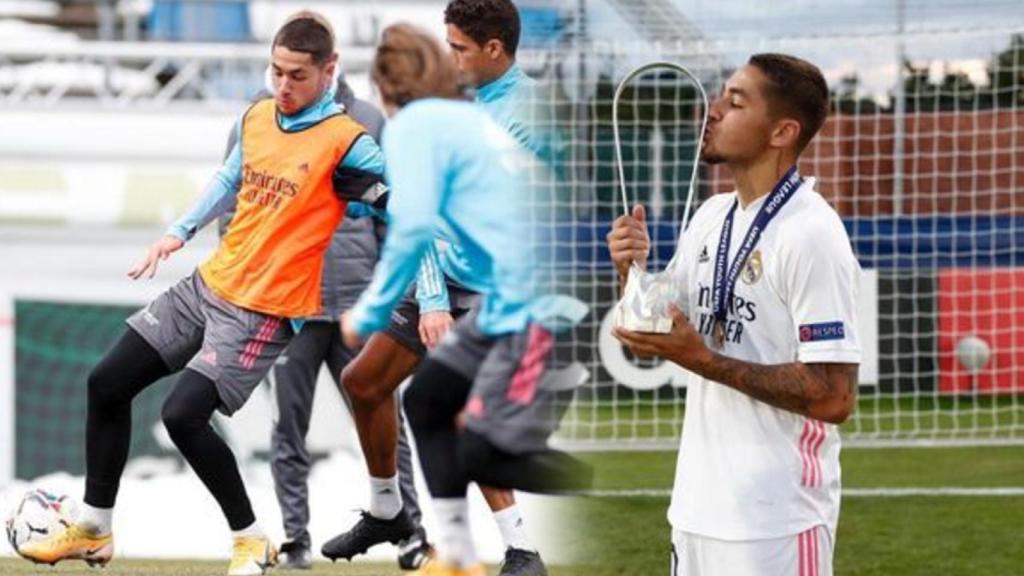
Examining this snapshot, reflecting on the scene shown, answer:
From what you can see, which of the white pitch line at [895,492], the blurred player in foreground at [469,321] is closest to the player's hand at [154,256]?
the blurred player in foreground at [469,321]

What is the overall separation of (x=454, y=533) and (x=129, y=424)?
6.26 ft

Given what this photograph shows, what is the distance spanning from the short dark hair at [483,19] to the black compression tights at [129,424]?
1.17 m

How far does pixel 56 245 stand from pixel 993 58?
5722 mm

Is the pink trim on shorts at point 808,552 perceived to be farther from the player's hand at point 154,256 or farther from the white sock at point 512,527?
the player's hand at point 154,256

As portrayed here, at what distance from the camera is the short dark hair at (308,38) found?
4.87m

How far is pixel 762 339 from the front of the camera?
381cm

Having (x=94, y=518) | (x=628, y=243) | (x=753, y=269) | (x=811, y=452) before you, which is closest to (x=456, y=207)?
(x=628, y=243)

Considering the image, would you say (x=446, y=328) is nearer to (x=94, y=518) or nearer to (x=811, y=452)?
(x=811, y=452)

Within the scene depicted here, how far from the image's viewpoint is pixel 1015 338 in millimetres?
13867

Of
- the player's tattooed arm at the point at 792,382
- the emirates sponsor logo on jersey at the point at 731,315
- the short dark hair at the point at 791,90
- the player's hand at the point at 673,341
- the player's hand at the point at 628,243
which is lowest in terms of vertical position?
the player's tattooed arm at the point at 792,382

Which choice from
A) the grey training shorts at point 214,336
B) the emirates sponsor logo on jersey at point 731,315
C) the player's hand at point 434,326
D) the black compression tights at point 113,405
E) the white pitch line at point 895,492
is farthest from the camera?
the white pitch line at point 895,492

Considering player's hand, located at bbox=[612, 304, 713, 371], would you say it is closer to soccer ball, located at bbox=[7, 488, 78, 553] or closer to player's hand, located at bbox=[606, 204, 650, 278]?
player's hand, located at bbox=[606, 204, 650, 278]

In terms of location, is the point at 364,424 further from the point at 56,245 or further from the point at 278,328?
→ the point at 56,245

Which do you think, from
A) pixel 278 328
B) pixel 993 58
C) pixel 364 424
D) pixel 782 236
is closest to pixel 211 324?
pixel 278 328
